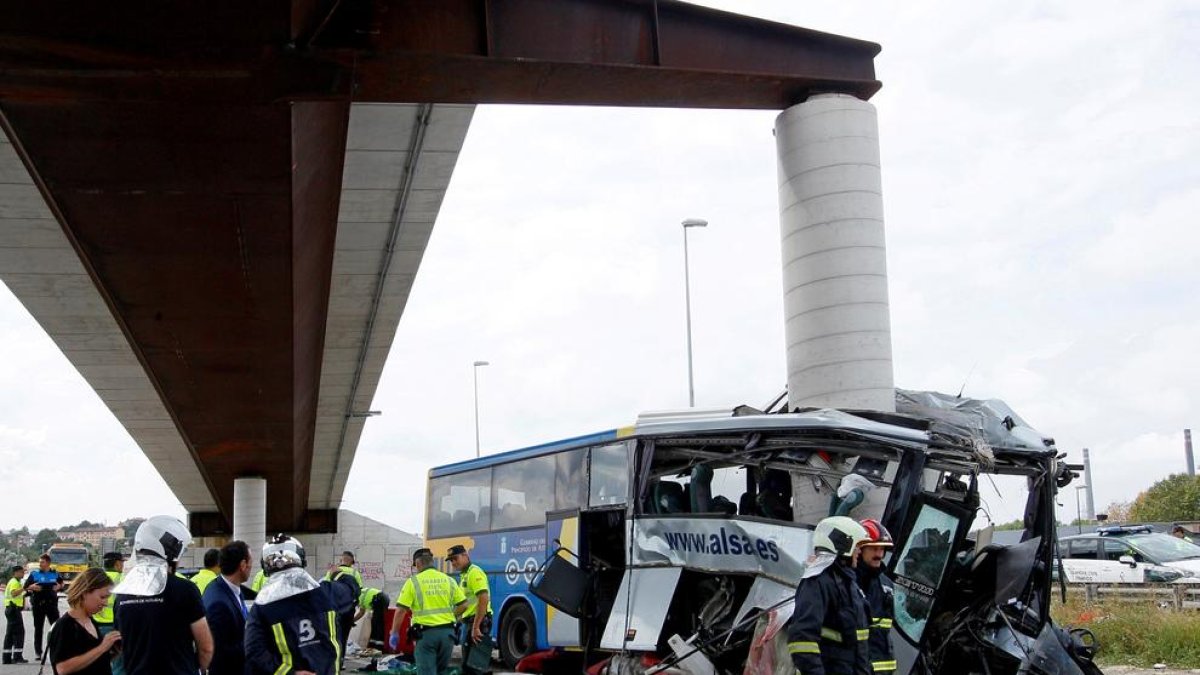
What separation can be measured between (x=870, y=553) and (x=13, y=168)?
554 inches

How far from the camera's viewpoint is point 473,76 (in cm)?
1434

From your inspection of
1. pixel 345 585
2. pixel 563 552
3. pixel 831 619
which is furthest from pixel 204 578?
pixel 831 619

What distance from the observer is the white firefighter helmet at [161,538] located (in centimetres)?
671

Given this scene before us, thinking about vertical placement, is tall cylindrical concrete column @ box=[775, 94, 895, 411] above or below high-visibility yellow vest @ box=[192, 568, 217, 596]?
above

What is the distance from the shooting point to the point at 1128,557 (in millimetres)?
19000

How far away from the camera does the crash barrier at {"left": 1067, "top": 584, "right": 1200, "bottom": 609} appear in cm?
1633

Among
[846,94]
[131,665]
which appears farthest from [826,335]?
[131,665]

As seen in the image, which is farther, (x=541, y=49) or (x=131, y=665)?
(x=541, y=49)

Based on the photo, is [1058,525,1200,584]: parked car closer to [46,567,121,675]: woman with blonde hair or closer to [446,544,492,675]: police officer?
[446,544,492,675]: police officer

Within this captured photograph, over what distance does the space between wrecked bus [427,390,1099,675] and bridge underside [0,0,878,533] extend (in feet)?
15.0

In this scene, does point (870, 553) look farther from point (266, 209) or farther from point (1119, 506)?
point (1119, 506)

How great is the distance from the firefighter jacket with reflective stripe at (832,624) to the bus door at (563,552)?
6.19m

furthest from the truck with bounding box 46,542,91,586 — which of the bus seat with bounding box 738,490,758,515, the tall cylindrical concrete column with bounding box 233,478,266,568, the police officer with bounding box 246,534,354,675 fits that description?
the police officer with bounding box 246,534,354,675

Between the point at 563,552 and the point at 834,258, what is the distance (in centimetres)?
481
